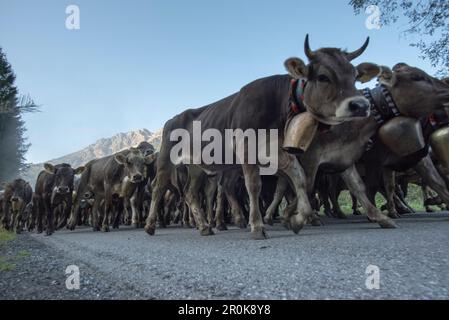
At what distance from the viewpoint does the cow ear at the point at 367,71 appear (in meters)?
5.27

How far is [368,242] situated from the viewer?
3.78 m

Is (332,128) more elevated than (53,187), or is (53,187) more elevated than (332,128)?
(332,128)

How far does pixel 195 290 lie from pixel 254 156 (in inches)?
118

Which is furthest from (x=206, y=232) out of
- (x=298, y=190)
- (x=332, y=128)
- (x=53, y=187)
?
(x=53, y=187)

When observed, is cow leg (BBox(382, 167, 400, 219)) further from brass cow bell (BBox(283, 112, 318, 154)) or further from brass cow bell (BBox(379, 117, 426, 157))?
brass cow bell (BBox(283, 112, 318, 154))

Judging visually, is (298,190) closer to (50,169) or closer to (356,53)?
(356,53)

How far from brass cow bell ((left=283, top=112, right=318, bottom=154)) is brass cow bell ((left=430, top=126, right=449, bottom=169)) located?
269 cm

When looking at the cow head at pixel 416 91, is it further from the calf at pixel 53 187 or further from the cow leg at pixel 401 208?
the calf at pixel 53 187

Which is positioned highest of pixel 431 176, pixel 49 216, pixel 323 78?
pixel 323 78

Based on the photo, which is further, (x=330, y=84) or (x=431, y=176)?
(x=431, y=176)

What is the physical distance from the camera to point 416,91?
574 centimetres

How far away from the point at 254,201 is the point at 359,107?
183 cm

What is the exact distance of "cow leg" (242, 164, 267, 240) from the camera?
481cm

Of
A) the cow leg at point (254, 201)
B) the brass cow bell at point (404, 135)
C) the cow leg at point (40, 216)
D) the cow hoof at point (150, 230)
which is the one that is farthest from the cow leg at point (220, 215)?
the cow leg at point (40, 216)
